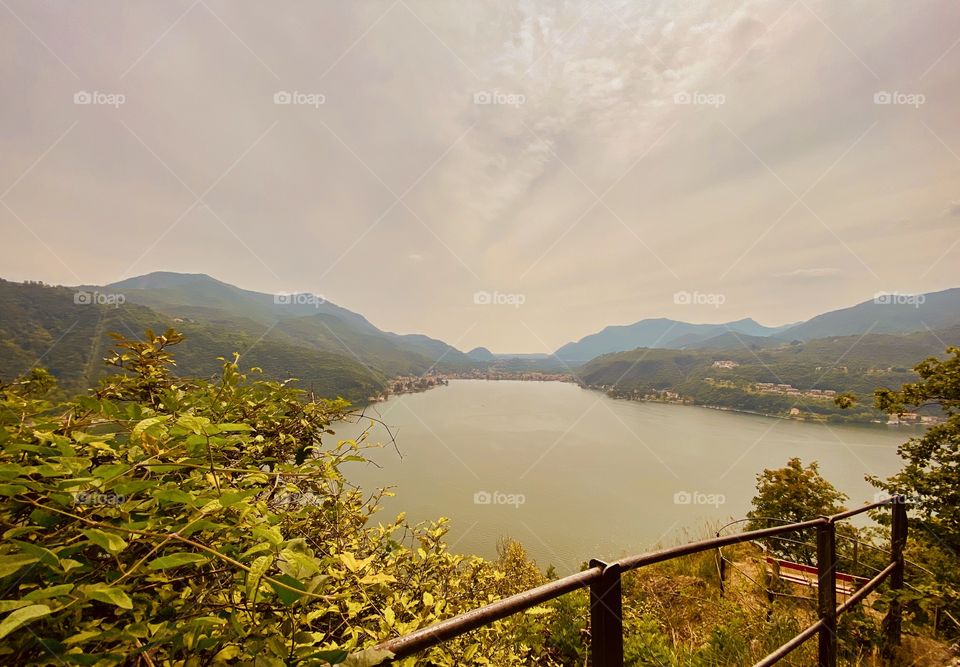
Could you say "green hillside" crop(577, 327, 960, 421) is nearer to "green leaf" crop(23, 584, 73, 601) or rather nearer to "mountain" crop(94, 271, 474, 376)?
"green leaf" crop(23, 584, 73, 601)

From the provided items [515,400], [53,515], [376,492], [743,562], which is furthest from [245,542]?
[515,400]

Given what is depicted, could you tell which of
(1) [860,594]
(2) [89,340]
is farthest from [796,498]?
(2) [89,340]

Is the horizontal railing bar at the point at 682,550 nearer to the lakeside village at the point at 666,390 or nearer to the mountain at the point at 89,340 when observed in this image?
the lakeside village at the point at 666,390

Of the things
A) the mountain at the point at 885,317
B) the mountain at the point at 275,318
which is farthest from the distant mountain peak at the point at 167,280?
the mountain at the point at 885,317

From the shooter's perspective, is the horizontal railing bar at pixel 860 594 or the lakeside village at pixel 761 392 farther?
the lakeside village at pixel 761 392

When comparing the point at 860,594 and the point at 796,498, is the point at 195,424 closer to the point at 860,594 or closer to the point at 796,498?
the point at 860,594

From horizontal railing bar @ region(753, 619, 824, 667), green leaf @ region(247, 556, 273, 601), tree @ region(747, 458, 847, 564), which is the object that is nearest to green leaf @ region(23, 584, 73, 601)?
green leaf @ region(247, 556, 273, 601)
